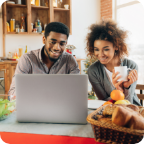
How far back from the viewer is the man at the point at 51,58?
1550 mm

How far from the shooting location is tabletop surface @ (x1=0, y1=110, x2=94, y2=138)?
2.51ft

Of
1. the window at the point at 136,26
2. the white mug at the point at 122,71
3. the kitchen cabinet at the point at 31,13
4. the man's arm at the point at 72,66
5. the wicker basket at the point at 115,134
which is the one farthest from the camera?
the window at the point at 136,26

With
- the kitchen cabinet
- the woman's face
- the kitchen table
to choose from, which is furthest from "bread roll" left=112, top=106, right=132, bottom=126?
the kitchen cabinet

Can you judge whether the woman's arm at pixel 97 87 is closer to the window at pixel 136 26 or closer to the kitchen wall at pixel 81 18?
the window at pixel 136 26

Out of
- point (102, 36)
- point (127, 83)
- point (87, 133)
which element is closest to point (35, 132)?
point (87, 133)

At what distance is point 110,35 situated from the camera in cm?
146

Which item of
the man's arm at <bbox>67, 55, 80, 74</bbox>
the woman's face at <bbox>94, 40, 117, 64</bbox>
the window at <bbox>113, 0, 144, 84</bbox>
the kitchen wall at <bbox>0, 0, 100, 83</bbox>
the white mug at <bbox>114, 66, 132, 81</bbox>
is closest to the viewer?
the white mug at <bbox>114, 66, 132, 81</bbox>

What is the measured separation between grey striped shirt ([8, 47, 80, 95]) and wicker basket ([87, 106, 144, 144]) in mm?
1030

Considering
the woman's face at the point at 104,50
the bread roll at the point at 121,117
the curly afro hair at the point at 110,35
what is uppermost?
the curly afro hair at the point at 110,35

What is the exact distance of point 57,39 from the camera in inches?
60.5

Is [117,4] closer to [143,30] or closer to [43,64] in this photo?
[143,30]

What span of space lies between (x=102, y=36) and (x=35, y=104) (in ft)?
2.91

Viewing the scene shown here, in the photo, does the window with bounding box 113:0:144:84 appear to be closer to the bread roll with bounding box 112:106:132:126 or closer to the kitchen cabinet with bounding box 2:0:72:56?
the kitchen cabinet with bounding box 2:0:72:56

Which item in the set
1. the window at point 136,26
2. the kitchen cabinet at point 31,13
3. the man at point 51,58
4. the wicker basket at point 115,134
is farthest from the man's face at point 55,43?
the window at point 136,26
